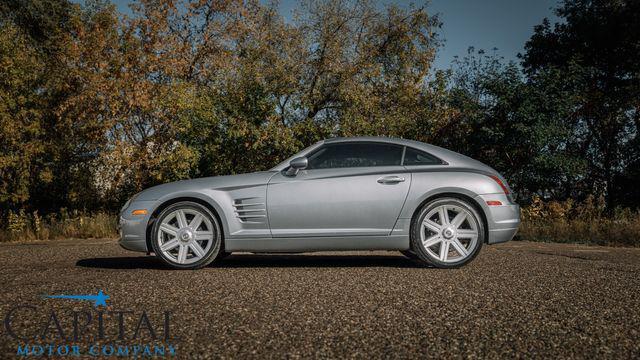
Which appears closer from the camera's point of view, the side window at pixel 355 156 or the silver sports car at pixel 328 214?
the silver sports car at pixel 328 214

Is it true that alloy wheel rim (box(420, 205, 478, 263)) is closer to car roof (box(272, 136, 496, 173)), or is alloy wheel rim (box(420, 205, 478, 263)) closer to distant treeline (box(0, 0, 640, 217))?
car roof (box(272, 136, 496, 173))

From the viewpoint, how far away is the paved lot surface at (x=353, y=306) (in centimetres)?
313

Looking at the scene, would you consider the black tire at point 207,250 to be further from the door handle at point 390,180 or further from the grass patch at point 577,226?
the grass patch at point 577,226

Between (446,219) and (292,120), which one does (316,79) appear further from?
(446,219)

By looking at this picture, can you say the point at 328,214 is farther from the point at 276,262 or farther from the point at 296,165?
the point at 276,262

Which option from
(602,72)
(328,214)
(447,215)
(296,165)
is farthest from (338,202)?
(602,72)

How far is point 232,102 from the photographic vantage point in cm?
1580

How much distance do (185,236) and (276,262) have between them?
4.35ft

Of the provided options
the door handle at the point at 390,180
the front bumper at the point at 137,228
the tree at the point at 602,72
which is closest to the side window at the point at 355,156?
the door handle at the point at 390,180

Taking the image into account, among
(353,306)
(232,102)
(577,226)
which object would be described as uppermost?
(232,102)

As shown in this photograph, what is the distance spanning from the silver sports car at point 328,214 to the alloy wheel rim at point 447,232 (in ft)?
0.04

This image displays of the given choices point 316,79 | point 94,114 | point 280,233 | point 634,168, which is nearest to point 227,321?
point 280,233

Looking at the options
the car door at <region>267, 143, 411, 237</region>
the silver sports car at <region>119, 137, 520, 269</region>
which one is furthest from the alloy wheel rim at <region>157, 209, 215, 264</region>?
the car door at <region>267, 143, 411, 237</region>

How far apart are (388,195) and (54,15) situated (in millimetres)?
21542
